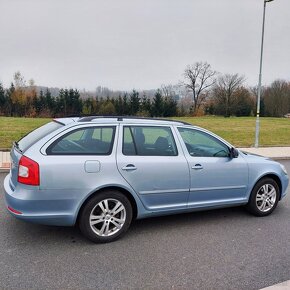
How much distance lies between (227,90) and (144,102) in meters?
18.1

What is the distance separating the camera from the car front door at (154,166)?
3.62 m

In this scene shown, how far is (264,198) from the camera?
462 cm

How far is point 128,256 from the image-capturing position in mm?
3246

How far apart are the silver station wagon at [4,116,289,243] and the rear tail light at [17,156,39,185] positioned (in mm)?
11

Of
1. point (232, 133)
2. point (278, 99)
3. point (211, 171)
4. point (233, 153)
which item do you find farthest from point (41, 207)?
point (278, 99)

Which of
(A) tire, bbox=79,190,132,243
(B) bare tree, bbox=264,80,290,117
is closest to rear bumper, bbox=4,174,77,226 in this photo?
(A) tire, bbox=79,190,132,243

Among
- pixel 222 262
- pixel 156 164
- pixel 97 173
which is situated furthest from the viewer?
pixel 156 164

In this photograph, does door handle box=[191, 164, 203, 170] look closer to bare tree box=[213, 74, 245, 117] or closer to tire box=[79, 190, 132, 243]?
tire box=[79, 190, 132, 243]

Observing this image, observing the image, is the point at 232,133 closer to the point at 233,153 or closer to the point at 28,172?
the point at 233,153

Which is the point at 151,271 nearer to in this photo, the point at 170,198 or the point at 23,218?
the point at 170,198

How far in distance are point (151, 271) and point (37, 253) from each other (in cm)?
130

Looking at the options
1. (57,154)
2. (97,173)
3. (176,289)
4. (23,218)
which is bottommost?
(176,289)

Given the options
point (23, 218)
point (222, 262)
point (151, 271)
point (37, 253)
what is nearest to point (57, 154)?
point (23, 218)

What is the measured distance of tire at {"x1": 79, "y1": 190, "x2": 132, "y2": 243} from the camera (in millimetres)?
3432
